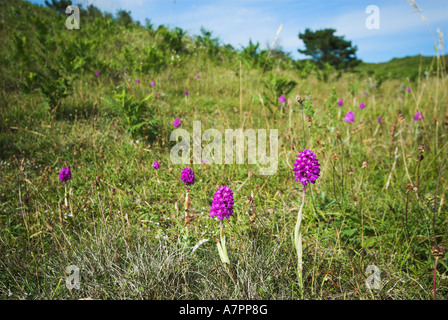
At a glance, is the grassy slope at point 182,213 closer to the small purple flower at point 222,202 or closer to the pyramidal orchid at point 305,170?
the pyramidal orchid at point 305,170

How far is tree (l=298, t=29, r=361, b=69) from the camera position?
20109 mm

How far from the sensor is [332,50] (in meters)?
20.8

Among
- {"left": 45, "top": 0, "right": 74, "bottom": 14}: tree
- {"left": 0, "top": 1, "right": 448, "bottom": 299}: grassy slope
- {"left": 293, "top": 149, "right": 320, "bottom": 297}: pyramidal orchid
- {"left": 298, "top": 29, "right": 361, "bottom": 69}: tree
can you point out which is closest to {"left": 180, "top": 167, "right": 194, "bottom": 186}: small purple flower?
{"left": 0, "top": 1, "right": 448, "bottom": 299}: grassy slope

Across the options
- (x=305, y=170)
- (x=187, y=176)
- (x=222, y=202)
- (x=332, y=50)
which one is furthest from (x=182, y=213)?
(x=332, y=50)

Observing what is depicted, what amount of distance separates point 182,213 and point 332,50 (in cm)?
2228

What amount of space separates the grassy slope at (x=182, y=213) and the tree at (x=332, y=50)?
16.9m

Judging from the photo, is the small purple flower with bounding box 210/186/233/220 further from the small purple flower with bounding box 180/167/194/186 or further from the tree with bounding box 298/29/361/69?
the tree with bounding box 298/29/361/69

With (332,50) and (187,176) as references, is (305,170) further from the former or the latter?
(332,50)

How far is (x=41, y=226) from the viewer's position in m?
2.38

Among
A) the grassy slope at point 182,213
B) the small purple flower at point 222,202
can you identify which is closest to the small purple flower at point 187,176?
the grassy slope at point 182,213

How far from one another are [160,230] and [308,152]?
1356 mm

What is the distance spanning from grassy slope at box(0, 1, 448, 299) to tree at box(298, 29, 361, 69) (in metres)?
16.9

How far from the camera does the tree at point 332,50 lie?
20109 mm
